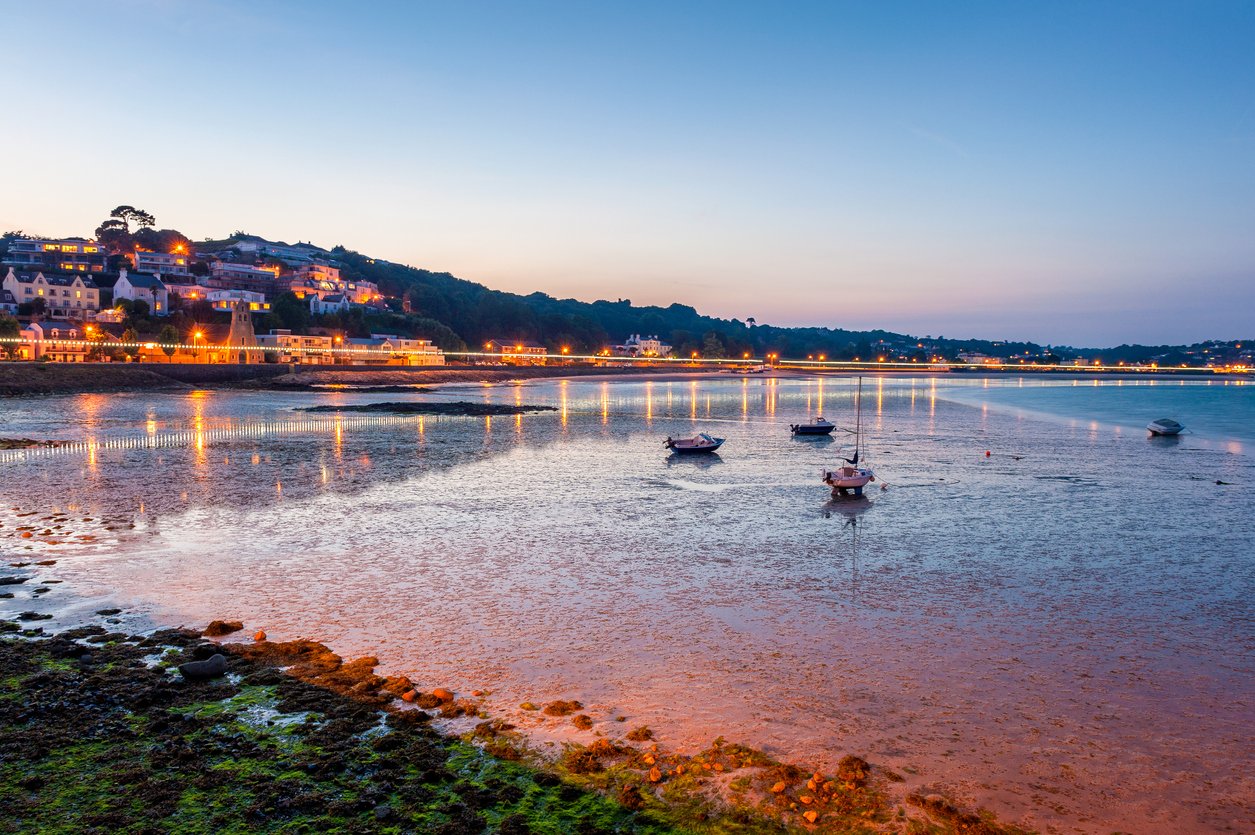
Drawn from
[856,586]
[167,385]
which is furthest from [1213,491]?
[167,385]

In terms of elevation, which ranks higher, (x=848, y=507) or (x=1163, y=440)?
(x=848, y=507)

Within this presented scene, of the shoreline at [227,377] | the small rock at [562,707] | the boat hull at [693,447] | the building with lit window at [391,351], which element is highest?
the building with lit window at [391,351]

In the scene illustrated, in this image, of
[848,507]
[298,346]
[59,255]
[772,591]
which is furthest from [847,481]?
[59,255]

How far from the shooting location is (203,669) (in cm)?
913

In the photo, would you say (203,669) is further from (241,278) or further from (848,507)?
(241,278)

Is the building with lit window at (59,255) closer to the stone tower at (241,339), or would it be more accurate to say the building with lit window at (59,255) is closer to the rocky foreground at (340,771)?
the stone tower at (241,339)

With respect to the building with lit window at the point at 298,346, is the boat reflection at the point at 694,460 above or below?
below

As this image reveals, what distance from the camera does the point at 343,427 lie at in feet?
141

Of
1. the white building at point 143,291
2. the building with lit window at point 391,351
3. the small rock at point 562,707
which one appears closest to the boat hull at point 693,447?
the small rock at point 562,707

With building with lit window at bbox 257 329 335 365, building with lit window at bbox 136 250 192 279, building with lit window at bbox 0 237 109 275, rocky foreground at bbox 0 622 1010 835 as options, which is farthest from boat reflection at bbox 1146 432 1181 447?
building with lit window at bbox 0 237 109 275

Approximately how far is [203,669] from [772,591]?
28.2 ft

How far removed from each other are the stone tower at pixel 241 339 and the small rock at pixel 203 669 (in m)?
98.1

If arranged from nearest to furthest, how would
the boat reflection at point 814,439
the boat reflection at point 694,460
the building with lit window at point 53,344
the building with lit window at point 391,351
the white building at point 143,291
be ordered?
the boat reflection at point 694,460
the boat reflection at point 814,439
the building with lit window at point 53,344
the white building at point 143,291
the building with lit window at point 391,351

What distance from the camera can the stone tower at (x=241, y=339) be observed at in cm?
9775
